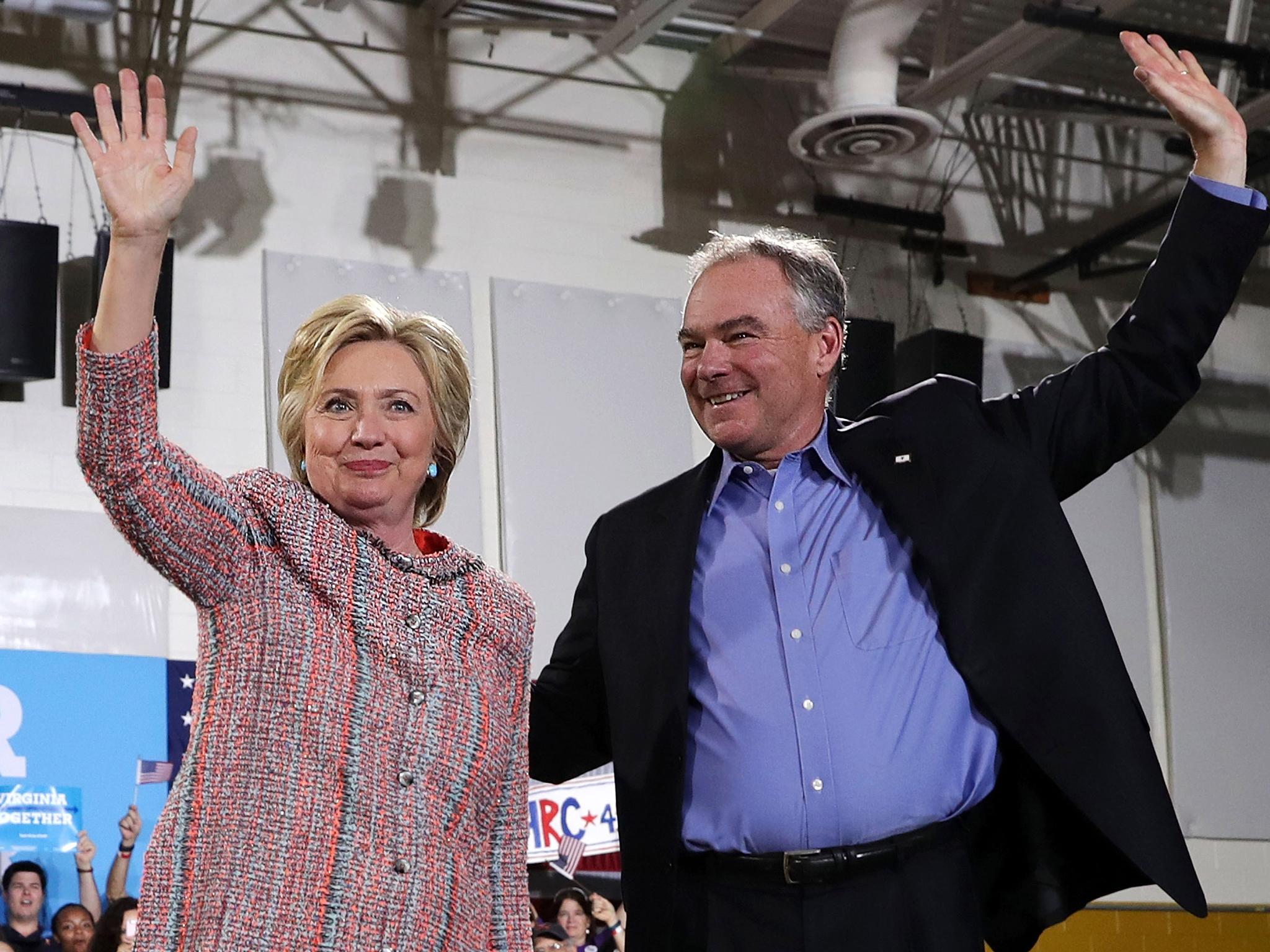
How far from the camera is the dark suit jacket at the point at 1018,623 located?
2.21 m

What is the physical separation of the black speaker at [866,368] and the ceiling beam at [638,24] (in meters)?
1.78

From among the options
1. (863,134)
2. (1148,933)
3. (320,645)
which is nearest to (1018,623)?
(320,645)

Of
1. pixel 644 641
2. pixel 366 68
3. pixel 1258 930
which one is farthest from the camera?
pixel 1258 930

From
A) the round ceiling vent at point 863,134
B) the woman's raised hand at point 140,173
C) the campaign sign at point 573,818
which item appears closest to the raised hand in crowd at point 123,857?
the campaign sign at point 573,818

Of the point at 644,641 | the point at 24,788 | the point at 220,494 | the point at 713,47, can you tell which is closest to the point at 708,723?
the point at 644,641

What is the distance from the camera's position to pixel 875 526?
2.46 metres

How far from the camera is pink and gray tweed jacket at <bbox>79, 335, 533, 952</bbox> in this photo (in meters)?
1.71

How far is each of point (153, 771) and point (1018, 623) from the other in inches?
204

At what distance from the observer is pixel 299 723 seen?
5.83 feet

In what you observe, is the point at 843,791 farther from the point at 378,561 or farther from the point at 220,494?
the point at 220,494

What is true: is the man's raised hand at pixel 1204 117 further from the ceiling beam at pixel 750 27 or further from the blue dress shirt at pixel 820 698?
the ceiling beam at pixel 750 27

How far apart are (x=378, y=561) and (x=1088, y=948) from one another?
7277 mm

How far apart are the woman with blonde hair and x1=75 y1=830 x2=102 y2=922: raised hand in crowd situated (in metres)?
4.95

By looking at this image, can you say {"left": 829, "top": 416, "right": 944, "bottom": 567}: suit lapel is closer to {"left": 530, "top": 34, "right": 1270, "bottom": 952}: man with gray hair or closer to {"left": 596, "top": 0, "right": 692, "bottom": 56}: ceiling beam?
{"left": 530, "top": 34, "right": 1270, "bottom": 952}: man with gray hair
